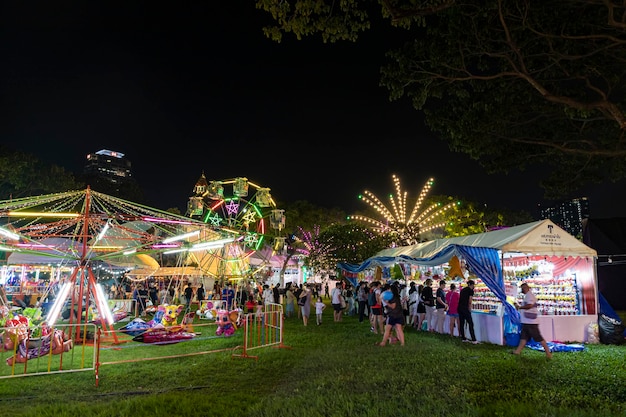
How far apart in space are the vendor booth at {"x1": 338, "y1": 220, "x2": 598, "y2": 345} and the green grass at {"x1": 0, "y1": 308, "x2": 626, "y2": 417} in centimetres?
120

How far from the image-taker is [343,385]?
722 cm

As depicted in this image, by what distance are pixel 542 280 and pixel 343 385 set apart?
8.85 m

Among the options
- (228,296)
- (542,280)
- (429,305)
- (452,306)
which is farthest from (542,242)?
(228,296)

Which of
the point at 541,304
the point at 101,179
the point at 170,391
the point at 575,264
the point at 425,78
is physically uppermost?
the point at 101,179

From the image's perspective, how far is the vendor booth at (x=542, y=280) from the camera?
1182 centimetres

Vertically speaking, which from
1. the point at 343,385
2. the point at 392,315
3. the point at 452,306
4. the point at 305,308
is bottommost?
the point at 343,385

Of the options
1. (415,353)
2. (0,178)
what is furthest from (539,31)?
(0,178)

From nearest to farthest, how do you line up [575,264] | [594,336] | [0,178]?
[594,336]
[575,264]
[0,178]

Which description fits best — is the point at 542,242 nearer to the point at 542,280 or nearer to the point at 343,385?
the point at 542,280

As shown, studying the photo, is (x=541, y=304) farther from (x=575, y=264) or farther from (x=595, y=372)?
(x=595, y=372)

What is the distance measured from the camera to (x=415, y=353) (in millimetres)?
10039

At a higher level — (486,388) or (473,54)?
(473,54)

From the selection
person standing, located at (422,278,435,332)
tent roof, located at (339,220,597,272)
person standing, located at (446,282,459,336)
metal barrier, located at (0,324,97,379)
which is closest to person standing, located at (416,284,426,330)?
person standing, located at (422,278,435,332)

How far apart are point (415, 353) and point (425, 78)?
5793 mm
